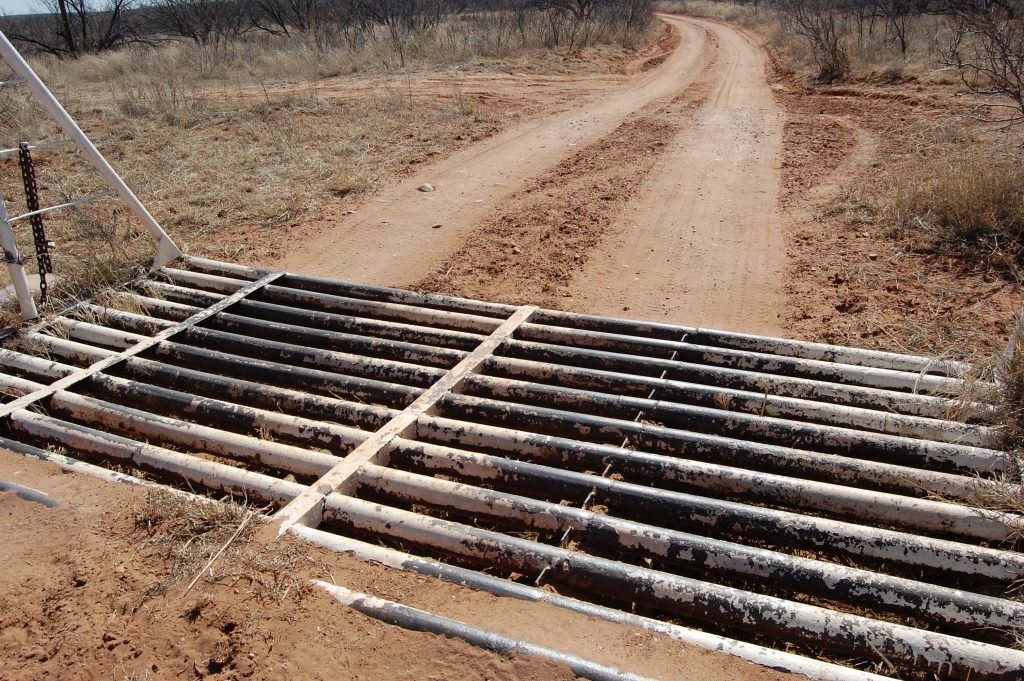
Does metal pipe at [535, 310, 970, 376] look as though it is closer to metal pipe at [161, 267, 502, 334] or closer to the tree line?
→ metal pipe at [161, 267, 502, 334]

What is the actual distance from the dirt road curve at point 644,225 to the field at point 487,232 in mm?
33

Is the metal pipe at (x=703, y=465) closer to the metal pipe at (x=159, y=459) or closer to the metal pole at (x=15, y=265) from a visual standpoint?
the metal pipe at (x=159, y=459)

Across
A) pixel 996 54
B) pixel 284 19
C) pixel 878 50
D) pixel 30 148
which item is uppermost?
pixel 284 19

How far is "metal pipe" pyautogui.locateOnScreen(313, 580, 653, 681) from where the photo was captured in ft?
6.19

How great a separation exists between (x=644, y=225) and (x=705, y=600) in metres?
4.33

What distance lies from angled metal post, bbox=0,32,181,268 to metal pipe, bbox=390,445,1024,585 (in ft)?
9.33

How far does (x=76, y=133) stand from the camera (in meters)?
4.11

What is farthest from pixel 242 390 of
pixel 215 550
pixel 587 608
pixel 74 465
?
pixel 587 608

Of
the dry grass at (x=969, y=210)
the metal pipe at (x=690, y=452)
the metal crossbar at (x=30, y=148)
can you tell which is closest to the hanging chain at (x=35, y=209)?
the metal crossbar at (x=30, y=148)

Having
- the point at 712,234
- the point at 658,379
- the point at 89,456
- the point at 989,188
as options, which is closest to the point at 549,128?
the point at 712,234

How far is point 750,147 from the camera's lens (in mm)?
8477

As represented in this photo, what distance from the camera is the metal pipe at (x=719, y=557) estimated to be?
2.14 metres

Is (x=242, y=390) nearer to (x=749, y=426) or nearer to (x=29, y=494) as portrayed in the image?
(x=29, y=494)

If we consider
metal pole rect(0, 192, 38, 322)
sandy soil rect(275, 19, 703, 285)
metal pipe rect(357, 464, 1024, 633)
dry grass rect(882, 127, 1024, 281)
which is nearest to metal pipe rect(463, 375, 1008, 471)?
metal pipe rect(357, 464, 1024, 633)
